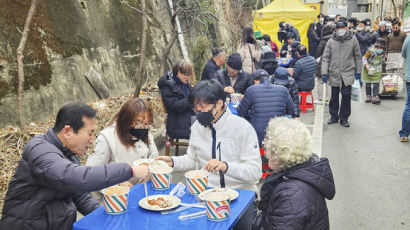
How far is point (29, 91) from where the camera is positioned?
644 centimetres

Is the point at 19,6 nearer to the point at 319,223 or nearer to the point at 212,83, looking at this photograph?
the point at 212,83

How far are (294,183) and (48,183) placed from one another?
1.50 meters

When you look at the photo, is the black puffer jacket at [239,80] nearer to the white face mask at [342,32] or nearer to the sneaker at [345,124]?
the white face mask at [342,32]

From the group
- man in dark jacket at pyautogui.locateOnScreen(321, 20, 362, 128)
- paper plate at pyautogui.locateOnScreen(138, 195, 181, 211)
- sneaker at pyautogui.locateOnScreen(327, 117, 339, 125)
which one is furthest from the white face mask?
paper plate at pyautogui.locateOnScreen(138, 195, 181, 211)

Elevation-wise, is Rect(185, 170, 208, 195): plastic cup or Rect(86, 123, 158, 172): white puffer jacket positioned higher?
Rect(86, 123, 158, 172): white puffer jacket

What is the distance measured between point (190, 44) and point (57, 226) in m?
12.0

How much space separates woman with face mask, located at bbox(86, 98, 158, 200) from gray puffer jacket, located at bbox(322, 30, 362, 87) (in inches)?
236

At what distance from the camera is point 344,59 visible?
8477 millimetres

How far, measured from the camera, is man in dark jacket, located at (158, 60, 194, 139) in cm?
580

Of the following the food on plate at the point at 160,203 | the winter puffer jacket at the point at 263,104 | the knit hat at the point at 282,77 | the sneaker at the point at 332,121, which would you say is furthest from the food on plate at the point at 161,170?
the sneaker at the point at 332,121

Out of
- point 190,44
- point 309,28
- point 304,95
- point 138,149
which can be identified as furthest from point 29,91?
point 309,28

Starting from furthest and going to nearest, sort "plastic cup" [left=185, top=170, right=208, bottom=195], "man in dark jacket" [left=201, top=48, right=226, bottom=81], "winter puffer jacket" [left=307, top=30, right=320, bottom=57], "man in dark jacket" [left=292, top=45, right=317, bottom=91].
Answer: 1. "winter puffer jacket" [left=307, top=30, right=320, bottom=57]
2. "man in dark jacket" [left=292, top=45, right=317, bottom=91]
3. "man in dark jacket" [left=201, top=48, right=226, bottom=81]
4. "plastic cup" [left=185, top=170, right=208, bottom=195]

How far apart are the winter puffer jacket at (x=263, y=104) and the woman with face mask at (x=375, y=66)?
580 cm

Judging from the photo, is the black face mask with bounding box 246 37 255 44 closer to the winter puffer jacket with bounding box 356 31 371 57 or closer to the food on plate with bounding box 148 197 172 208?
the winter puffer jacket with bounding box 356 31 371 57
